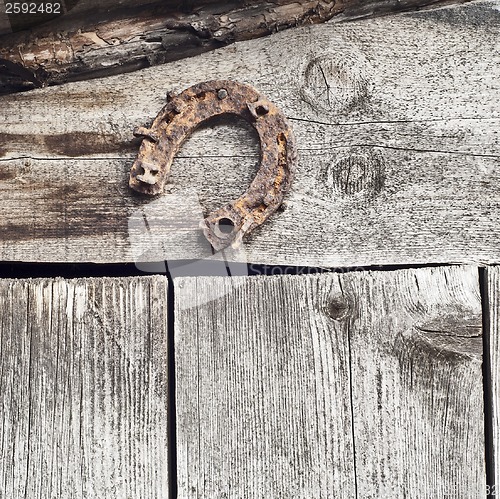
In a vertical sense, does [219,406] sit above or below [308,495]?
above

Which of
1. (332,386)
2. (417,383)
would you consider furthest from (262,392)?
(417,383)

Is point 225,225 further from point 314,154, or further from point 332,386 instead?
point 332,386

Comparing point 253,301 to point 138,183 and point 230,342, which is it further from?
point 138,183

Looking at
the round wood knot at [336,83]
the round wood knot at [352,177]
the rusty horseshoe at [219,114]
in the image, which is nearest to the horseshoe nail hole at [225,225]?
the rusty horseshoe at [219,114]

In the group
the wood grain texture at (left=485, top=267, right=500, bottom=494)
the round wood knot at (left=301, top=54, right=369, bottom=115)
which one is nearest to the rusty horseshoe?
the round wood knot at (left=301, top=54, right=369, bottom=115)

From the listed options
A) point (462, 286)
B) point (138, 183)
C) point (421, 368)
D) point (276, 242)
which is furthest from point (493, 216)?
point (138, 183)

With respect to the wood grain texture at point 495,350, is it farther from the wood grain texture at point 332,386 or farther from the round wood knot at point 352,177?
the round wood knot at point 352,177
